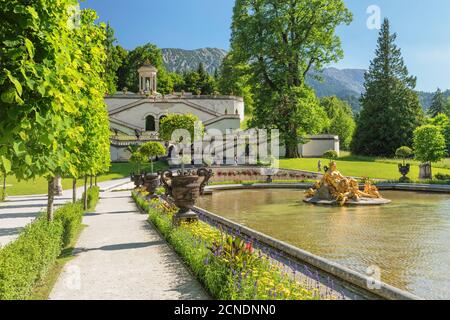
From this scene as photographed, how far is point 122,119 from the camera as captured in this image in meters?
76.9

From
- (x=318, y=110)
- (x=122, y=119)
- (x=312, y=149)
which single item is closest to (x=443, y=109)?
(x=312, y=149)

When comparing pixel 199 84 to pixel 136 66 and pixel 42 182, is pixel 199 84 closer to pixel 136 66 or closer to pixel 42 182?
pixel 136 66

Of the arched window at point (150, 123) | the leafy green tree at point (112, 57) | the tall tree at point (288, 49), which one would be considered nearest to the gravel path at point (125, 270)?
the tall tree at point (288, 49)

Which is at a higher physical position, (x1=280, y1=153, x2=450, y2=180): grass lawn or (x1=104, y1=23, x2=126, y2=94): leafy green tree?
(x1=104, y1=23, x2=126, y2=94): leafy green tree

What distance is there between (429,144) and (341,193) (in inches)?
782

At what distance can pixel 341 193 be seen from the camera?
21.2 metres

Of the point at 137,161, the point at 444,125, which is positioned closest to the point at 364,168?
the point at 137,161

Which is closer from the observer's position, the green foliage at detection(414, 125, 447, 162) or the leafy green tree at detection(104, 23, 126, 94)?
the green foliage at detection(414, 125, 447, 162)

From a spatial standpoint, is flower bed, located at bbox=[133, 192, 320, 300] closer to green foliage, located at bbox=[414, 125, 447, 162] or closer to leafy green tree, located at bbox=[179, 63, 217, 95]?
green foliage, located at bbox=[414, 125, 447, 162]

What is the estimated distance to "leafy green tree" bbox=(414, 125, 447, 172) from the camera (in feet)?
121

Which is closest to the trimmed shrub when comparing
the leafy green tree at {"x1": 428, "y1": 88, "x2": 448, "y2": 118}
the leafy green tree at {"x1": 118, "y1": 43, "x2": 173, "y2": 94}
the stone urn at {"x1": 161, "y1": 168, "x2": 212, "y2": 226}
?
the stone urn at {"x1": 161, "y1": 168, "x2": 212, "y2": 226}

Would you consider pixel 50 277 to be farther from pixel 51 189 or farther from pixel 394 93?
pixel 394 93

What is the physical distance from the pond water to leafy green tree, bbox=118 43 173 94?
7802cm

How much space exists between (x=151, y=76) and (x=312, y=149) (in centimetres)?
3681
